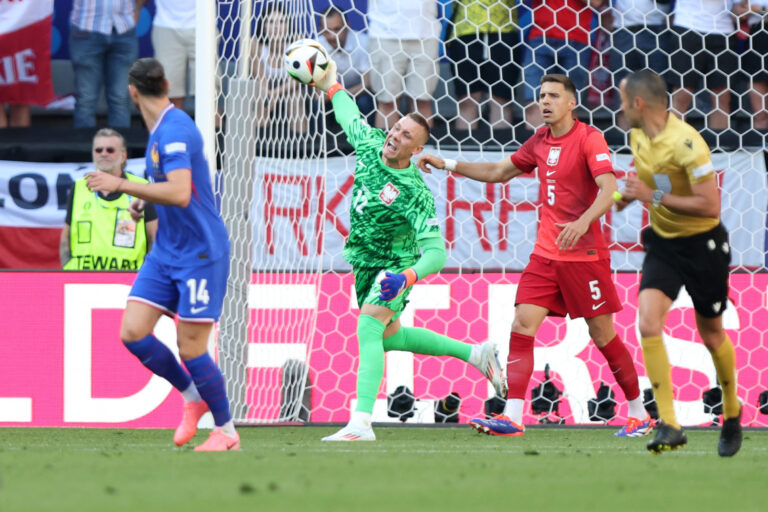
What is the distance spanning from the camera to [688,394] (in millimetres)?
8023

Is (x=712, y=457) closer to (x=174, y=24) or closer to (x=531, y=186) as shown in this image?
(x=531, y=186)

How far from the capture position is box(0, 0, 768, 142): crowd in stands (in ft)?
32.4

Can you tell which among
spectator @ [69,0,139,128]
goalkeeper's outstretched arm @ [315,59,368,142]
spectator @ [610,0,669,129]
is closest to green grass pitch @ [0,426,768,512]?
goalkeeper's outstretched arm @ [315,59,368,142]

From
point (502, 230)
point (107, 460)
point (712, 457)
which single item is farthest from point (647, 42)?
point (107, 460)

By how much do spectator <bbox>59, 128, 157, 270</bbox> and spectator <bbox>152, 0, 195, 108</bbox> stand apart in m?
2.84

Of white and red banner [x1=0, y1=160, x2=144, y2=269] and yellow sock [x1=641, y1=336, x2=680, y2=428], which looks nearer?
yellow sock [x1=641, y1=336, x2=680, y2=428]

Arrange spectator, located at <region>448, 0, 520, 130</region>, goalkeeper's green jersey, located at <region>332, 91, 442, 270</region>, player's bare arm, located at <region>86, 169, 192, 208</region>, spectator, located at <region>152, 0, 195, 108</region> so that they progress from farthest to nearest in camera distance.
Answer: spectator, located at <region>152, 0, 195, 108</region> → spectator, located at <region>448, 0, 520, 130</region> → goalkeeper's green jersey, located at <region>332, 91, 442, 270</region> → player's bare arm, located at <region>86, 169, 192, 208</region>

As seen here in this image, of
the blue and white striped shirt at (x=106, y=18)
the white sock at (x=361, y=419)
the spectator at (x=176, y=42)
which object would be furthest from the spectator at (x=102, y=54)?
the white sock at (x=361, y=419)

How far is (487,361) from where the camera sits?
24.7 feet

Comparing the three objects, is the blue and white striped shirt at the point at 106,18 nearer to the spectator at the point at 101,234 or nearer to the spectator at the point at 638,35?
the spectator at the point at 101,234

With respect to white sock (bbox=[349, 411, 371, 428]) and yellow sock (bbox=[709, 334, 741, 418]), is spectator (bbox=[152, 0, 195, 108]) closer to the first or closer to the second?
white sock (bbox=[349, 411, 371, 428])

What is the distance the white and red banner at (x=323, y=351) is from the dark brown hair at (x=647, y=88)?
8.54 feet

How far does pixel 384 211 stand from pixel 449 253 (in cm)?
260

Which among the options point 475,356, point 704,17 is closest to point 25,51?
point 704,17
